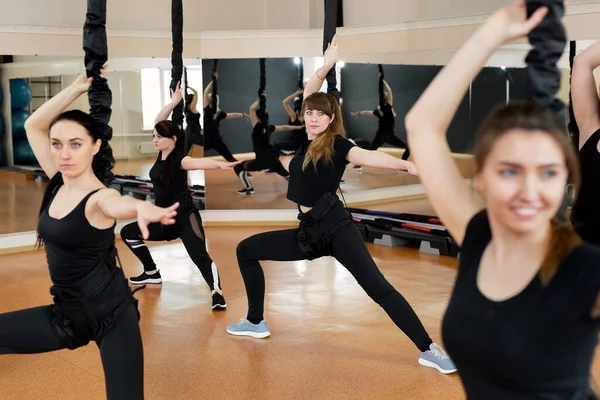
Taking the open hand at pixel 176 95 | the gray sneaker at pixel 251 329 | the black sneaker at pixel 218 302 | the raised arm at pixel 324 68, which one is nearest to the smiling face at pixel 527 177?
the raised arm at pixel 324 68

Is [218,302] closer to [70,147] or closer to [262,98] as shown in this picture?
[70,147]

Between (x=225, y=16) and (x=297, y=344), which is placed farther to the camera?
(x=225, y=16)

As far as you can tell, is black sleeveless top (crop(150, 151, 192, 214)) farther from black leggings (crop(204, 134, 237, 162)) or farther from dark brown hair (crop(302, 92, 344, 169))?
black leggings (crop(204, 134, 237, 162))

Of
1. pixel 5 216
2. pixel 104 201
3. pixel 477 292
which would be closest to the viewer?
pixel 477 292

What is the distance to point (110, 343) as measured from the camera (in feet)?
8.16

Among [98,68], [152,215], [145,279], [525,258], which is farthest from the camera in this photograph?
[145,279]

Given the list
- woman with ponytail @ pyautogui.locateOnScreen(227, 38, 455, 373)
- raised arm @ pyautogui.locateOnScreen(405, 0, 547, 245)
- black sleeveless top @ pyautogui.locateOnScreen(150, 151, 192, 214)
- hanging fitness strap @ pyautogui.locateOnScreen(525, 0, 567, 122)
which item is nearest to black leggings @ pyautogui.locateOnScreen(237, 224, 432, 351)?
woman with ponytail @ pyautogui.locateOnScreen(227, 38, 455, 373)

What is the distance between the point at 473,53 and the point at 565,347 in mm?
612

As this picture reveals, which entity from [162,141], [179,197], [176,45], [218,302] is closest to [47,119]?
[176,45]

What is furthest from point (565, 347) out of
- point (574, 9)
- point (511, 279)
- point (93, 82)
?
point (574, 9)

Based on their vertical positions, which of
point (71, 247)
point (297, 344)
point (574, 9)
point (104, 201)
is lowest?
point (297, 344)

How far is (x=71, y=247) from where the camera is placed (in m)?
2.49

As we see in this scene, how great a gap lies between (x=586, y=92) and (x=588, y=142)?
0.19 m

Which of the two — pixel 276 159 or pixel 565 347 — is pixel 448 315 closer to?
pixel 565 347
